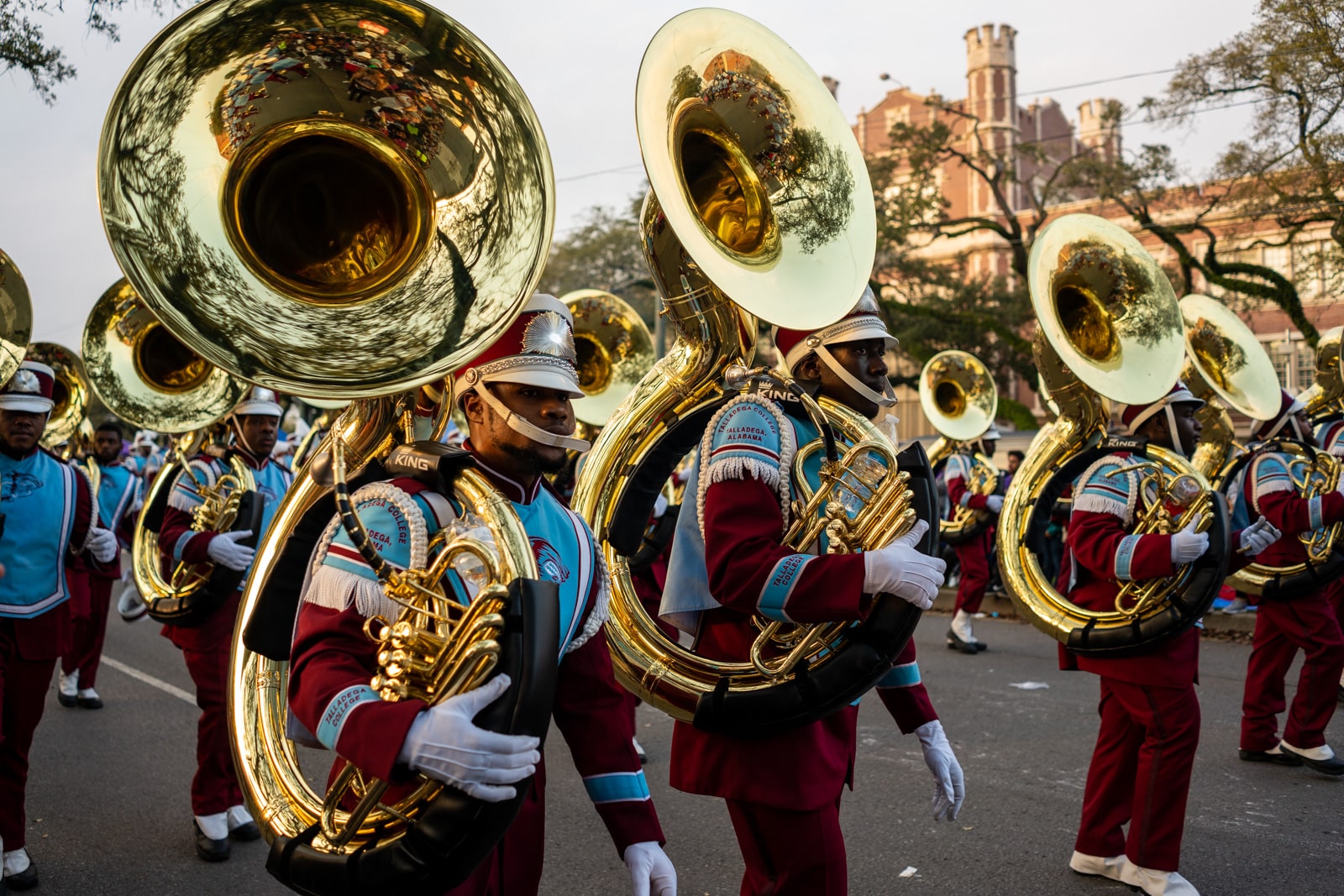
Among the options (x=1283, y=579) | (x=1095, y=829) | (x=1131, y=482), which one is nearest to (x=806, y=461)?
(x=1131, y=482)

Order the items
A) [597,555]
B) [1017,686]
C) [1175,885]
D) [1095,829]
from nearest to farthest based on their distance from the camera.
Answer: [597,555] < [1175,885] < [1095,829] < [1017,686]

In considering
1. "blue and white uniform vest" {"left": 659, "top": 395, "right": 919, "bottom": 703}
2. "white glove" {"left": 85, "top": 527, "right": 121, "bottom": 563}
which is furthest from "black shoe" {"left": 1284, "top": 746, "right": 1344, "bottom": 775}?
"white glove" {"left": 85, "top": 527, "right": 121, "bottom": 563}

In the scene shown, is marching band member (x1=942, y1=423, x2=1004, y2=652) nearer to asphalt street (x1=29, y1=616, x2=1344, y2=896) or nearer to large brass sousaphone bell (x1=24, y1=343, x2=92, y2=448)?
asphalt street (x1=29, y1=616, x2=1344, y2=896)

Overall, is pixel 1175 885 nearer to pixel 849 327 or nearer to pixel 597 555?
pixel 849 327

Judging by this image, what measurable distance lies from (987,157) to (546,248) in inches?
865

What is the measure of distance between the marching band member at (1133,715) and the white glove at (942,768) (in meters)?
1.24

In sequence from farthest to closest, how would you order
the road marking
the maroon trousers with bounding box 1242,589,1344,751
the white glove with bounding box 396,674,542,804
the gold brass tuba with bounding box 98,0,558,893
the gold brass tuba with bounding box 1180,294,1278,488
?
the road marking
the gold brass tuba with bounding box 1180,294,1278,488
the maroon trousers with bounding box 1242,589,1344,751
the gold brass tuba with bounding box 98,0,558,893
the white glove with bounding box 396,674,542,804

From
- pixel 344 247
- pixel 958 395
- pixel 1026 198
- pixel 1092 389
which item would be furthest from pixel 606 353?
pixel 1026 198

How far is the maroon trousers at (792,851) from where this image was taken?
3031 mm

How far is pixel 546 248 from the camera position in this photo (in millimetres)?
2482

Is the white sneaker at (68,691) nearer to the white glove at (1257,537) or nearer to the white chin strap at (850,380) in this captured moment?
the white chin strap at (850,380)

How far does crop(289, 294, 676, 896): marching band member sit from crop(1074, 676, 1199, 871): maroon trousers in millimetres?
2459

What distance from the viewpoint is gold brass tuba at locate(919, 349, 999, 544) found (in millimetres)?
11281

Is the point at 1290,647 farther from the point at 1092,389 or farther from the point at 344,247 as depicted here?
the point at 344,247
